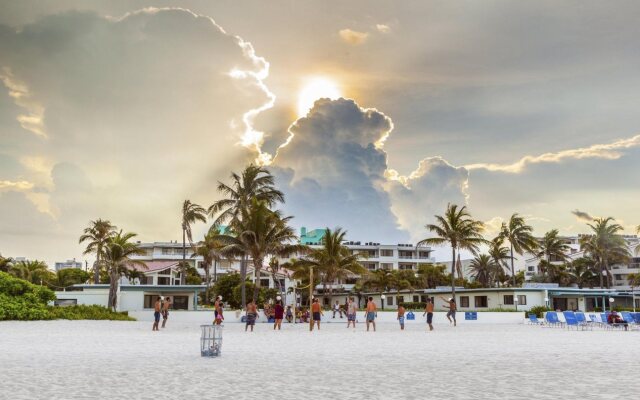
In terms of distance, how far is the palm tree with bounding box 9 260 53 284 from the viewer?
8569 centimetres

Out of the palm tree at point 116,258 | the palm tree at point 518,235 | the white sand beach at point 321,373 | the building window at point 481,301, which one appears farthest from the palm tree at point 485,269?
the white sand beach at point 321,373

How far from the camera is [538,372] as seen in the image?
1205cm

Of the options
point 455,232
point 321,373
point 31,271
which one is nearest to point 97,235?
point 31,271

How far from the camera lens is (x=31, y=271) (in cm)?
8900

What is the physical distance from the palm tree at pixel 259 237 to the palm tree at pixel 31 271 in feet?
157

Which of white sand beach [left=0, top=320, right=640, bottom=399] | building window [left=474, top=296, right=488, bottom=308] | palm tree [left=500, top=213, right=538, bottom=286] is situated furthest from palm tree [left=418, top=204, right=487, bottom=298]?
white sand beach [left=0, top=320, right=640, bottom=399]

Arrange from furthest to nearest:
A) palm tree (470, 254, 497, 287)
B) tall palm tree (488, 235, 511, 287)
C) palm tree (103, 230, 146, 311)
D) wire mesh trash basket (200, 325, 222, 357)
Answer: palm tree (470, 254, 497, 287) → tall palm tree (488, 235, 511, 287) → palm tree (103, 230, 146, 311) → wire mesh trash basket (200, 325, 222, 357)

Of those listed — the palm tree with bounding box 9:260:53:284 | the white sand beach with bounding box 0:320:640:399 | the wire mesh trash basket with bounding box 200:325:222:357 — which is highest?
the palm tree with bounding box 9:260:53:284

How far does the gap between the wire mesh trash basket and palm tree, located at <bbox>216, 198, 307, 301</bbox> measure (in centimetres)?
3271

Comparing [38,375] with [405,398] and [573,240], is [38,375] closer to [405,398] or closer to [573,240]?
[405,398]

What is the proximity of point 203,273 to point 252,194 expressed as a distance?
176 feet

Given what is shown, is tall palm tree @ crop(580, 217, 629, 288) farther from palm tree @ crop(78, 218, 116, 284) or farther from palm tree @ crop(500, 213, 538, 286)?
palm tree @ crop(78, 218, 116, 284)

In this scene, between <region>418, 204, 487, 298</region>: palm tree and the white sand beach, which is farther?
<region>418, 204, 487, 298</region>: palm tree

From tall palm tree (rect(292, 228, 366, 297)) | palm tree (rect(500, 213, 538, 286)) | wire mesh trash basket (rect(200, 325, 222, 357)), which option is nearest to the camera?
wire mesh trash basket (rect(200, 325, 222, 357))
